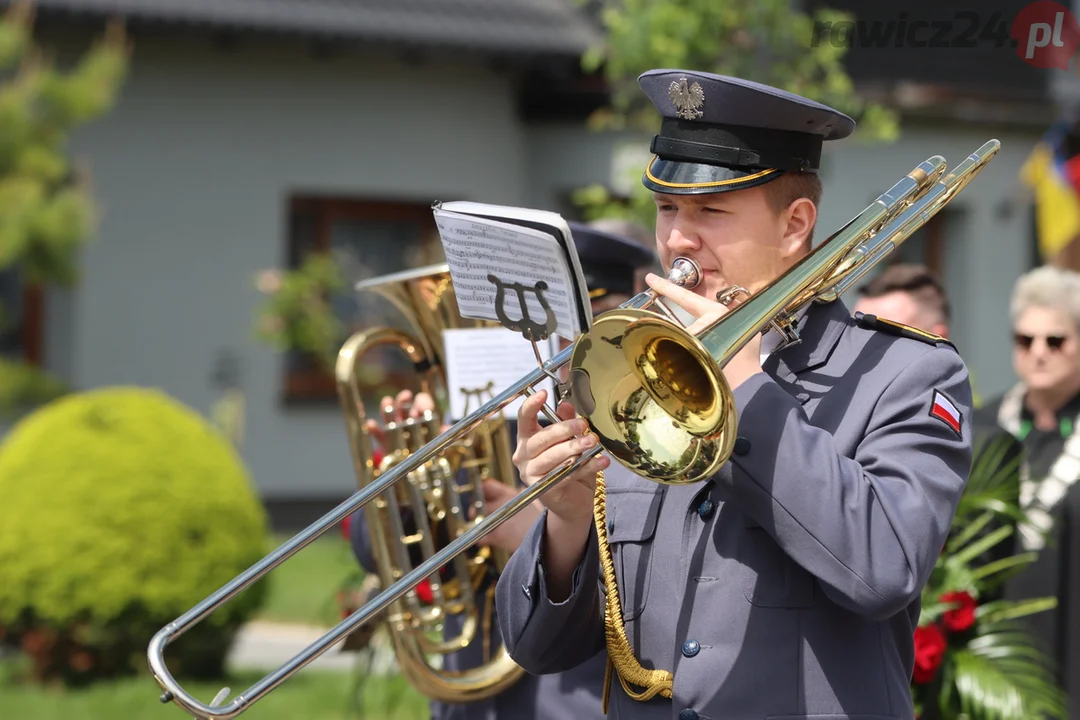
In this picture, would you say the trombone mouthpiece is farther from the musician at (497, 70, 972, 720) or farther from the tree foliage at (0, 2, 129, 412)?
the tree foliage at (0, 2, 129, 412)

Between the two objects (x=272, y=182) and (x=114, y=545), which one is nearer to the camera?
(x=114, y=545)

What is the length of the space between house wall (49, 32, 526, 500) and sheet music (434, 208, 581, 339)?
917 cm

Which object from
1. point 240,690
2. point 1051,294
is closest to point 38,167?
point 240,690

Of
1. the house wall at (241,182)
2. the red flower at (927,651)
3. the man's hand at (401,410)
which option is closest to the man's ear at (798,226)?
the man's hand at (401,410)

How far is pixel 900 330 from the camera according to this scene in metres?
2.34

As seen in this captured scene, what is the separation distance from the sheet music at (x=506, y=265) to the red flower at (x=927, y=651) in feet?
5.85

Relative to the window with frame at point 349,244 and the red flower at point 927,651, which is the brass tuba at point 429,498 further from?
the window with frame at point 349,244

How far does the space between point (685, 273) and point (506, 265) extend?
285 millimetres

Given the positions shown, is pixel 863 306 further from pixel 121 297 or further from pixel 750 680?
pixel 121 297

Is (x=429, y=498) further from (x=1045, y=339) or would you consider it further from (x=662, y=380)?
(x=1045, y=339)

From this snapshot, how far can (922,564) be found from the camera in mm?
2039

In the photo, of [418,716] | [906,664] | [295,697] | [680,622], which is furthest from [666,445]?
Answer: [295,697]

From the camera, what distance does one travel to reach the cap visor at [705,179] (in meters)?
2.24

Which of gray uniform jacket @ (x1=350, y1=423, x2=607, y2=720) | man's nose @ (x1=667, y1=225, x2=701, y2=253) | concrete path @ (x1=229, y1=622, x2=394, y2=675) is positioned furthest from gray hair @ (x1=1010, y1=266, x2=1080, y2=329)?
concrete path @ (x1=229, y1=622, x2=394, y2=675)
